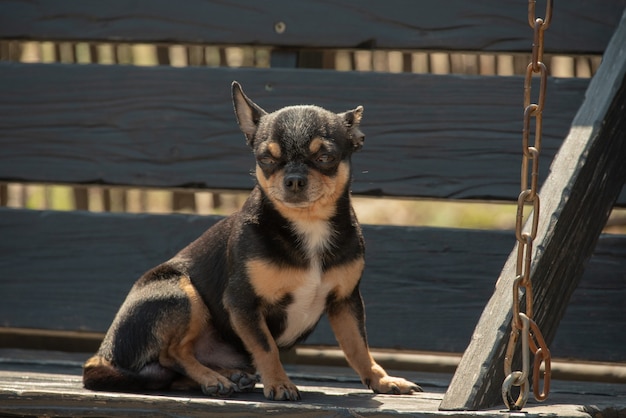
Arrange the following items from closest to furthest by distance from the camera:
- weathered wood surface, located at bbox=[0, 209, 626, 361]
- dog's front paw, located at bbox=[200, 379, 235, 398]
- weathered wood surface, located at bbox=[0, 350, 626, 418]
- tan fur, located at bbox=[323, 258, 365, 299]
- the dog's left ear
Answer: weathered wood surface, located at bbox=[0, 350, 626, 418] < dog's front paw, located at bbox=[200, 379, 235, 398] < tan fur, located at bbox=[323, 258, 365, 299] < the dog's left ear < weathered wood surface, located at bbox=[0, 209, 626, 361]

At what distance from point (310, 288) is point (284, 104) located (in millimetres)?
1548

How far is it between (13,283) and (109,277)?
1.73 feet

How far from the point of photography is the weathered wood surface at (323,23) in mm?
4824

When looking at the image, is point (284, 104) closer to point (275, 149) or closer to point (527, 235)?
point (275, 149)

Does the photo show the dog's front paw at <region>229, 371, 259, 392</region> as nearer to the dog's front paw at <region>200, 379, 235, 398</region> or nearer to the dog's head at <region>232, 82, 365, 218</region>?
the dog's front paw at <region>200, 379, 235, 398</region>

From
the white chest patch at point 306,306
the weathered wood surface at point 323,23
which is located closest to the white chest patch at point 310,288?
the white chest patch at point 306,306

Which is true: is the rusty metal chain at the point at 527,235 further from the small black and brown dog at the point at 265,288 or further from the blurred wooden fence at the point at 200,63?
the blurred wooden fence at the point at 200,63

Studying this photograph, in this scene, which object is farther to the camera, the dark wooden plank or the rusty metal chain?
the dark wooden plank

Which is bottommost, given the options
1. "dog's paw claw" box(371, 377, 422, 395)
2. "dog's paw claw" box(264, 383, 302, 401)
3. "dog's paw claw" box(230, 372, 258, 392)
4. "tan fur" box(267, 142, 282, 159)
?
"dog's paw claw" box(371, 377, 422, 395)

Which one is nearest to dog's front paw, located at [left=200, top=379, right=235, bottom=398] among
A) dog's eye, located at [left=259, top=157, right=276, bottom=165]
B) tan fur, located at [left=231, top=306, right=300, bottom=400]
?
tan fur, located at [left=231, top=306, right=300, bottom=400]

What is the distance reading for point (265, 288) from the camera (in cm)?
366

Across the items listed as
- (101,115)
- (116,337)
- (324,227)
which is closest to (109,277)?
(101,115)

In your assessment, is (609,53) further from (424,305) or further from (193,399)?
(193,399)

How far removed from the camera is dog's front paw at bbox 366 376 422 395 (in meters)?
3.72
